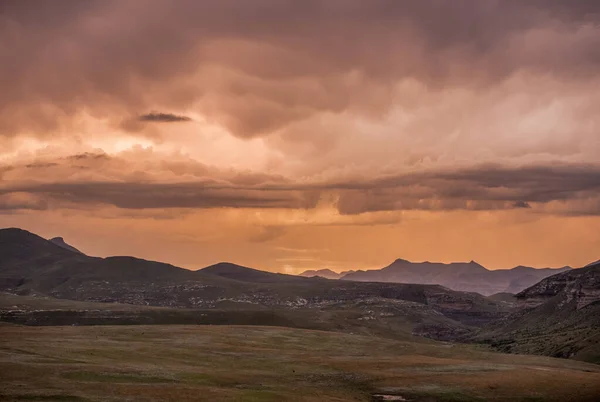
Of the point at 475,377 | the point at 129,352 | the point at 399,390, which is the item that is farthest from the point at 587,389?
the point at 129,352

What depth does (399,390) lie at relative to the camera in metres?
98.6

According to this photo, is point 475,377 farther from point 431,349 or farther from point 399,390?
point 431,349

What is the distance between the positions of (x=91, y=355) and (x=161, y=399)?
40917 mm

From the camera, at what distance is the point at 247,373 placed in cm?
10819

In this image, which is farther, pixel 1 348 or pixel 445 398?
pixel 1 348

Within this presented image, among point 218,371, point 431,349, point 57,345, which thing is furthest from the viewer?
point 431,349

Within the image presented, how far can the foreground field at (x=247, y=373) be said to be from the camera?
270ft

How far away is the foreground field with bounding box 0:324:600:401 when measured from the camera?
270ft

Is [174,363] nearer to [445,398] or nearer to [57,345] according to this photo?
[57,345]

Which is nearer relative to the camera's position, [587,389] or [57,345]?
[587,389]

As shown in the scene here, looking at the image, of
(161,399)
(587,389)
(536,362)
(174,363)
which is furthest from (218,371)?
(536,362)

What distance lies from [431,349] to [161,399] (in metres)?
104

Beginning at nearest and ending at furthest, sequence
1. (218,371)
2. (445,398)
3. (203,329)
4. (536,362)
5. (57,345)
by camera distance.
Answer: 1. (445,398)
2. (218,371)
3. (57,345)
4. (536,362)
5. (203,329)

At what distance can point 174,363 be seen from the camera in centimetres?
11500
